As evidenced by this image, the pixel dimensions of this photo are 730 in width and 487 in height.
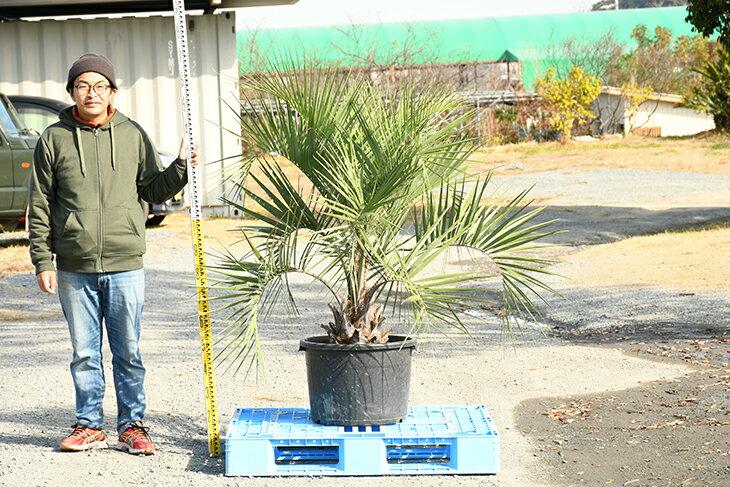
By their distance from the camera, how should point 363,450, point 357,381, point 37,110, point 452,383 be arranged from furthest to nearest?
point 37,110 < point 452,383 < point 357,381 < point 363,450

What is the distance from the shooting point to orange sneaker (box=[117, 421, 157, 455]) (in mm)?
5109

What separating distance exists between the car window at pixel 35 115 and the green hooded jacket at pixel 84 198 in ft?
35.5

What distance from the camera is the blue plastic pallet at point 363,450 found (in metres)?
4.87

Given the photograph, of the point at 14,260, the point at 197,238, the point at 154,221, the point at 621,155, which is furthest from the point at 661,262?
the point at 621,155

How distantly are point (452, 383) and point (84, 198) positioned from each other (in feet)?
9.48

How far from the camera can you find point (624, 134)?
37906mm

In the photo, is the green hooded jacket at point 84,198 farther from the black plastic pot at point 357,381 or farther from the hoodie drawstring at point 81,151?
the black plastic pot at point 357,381

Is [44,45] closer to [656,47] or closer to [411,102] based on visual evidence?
[411,102]

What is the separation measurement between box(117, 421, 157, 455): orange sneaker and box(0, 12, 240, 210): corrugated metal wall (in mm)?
12649

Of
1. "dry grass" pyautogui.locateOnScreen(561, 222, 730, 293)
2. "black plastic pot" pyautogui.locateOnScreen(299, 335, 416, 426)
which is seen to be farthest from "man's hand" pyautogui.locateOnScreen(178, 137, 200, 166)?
"dry grass" pyautogui.locateOnScreen(561, 222, 730, 293)

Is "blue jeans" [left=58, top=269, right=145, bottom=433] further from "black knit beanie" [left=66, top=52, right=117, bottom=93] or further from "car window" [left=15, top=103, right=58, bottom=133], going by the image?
"car window" [left=15, top=103, right=58, bottom=133]

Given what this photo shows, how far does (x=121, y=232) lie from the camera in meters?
5.05

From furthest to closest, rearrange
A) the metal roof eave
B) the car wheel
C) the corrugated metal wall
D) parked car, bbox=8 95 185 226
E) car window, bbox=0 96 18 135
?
the corrugated metal wall
the car wheel
the metal roof eave
parked car, bbox=8 95 185 226
car window, bbox=0 96 18 135

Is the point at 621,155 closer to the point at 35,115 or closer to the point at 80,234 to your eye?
the point at 35,115
